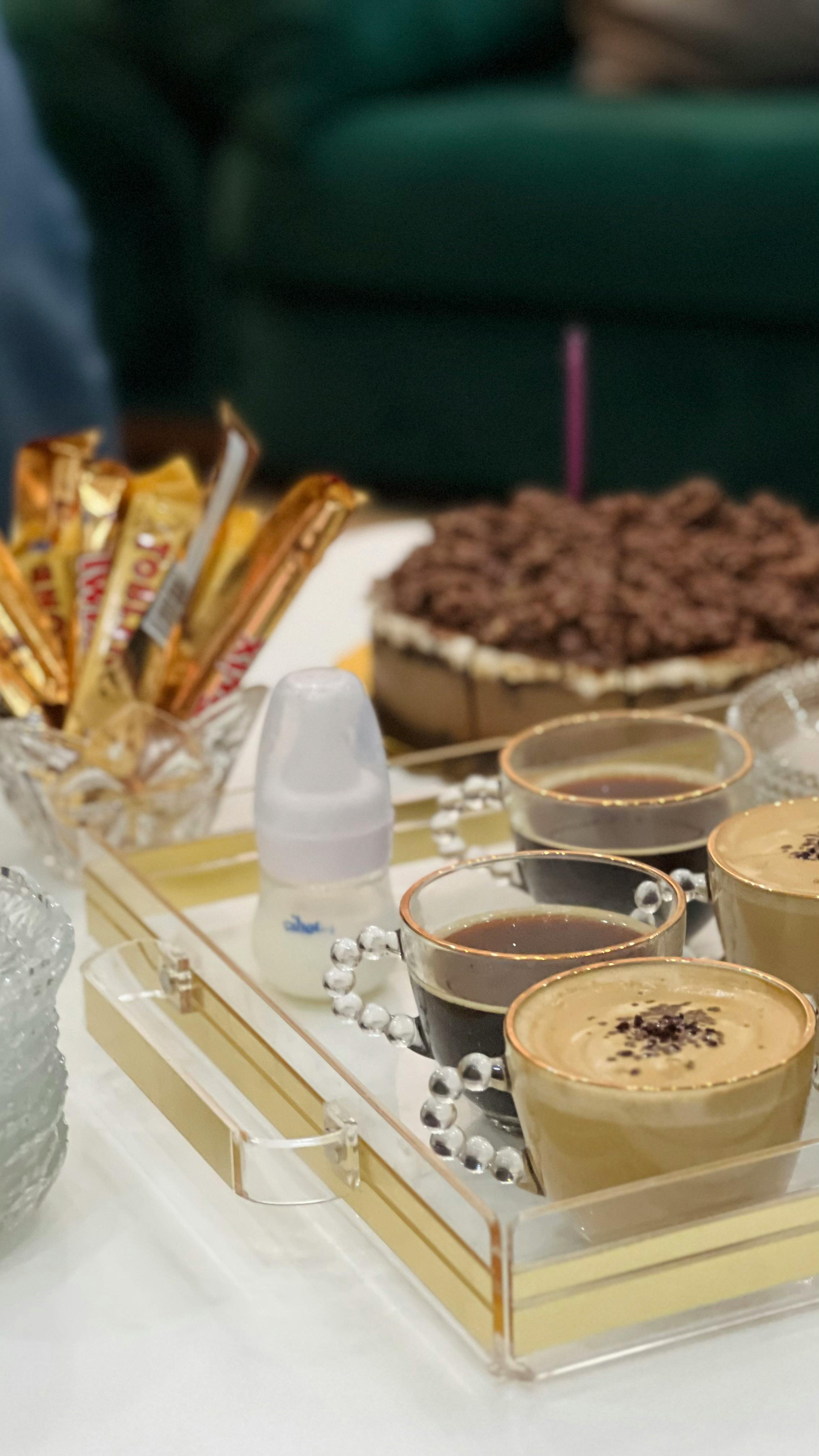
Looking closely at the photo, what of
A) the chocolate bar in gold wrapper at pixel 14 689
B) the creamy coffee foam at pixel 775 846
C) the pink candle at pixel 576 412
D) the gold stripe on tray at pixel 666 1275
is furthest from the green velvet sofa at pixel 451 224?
the gold stripe on tray at pixel 666 1275

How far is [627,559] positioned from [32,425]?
1.58 meters

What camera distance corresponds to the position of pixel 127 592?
1.00 meters

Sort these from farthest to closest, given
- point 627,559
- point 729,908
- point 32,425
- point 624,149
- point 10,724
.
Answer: point 624,149
point 32,425
point 627,559
point 10,724
point 729,908

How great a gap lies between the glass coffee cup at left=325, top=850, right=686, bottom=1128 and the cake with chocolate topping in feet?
1.22

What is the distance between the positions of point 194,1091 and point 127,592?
0.40 m

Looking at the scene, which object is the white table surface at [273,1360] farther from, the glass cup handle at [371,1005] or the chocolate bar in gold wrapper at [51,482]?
the chocolate bar in gold wrapper at [51,482]

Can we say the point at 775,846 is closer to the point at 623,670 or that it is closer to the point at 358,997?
the point at 358,997

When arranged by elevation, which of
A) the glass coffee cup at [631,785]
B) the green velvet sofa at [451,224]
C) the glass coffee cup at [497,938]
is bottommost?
the green velvet sofa at [451,224]

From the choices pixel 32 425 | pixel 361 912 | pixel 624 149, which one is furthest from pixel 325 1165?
pixel 624 149

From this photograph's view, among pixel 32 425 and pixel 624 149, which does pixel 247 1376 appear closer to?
pixel 32 425

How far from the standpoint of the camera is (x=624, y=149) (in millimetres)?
2758

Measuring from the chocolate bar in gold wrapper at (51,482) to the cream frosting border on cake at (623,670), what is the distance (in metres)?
0.25

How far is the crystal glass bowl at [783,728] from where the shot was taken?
854 mm

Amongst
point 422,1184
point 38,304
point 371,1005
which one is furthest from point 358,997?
point 38,304
